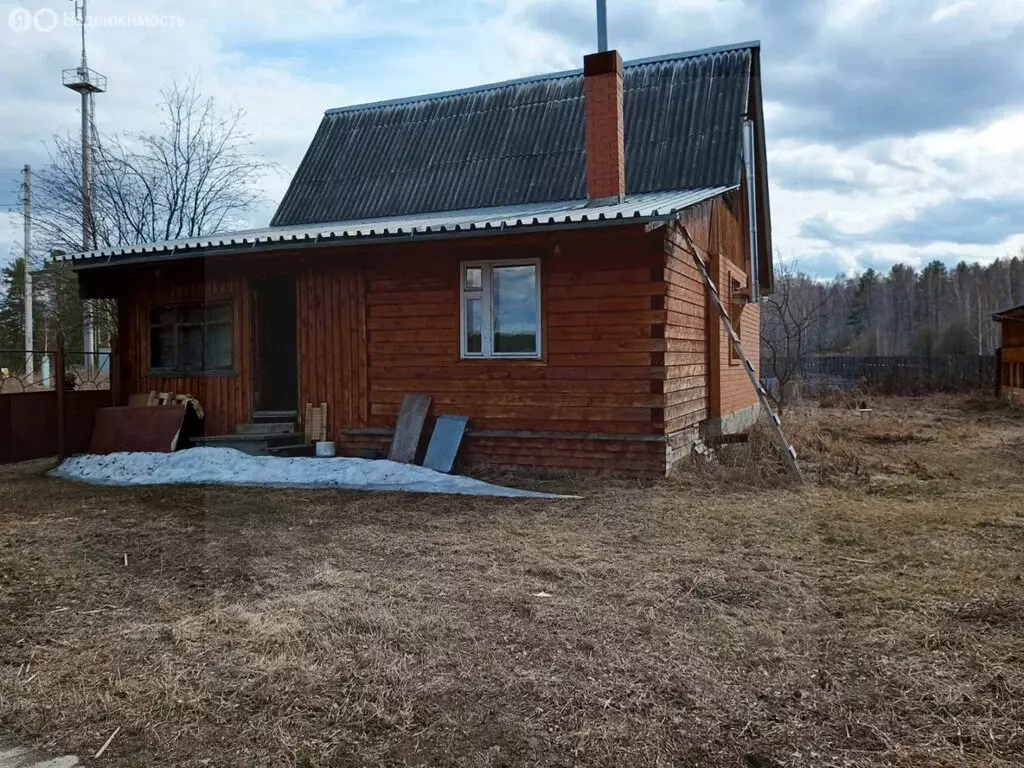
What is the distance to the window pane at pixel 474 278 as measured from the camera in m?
9.96

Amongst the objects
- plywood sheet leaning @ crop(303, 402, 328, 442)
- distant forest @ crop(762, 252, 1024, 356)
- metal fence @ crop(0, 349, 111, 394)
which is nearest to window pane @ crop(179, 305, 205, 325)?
metal fence @ crop(0, 349, 111, 394)

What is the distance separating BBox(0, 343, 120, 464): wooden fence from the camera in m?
10.8

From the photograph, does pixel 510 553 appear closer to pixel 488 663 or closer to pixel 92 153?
pixel 488 663

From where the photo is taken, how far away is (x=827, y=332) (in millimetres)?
64688

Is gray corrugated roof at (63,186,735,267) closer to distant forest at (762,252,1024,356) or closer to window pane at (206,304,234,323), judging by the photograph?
window pane at (206,304,234,323)

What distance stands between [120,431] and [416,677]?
928 centimetres

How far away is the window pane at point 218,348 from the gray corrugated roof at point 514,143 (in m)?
4.05

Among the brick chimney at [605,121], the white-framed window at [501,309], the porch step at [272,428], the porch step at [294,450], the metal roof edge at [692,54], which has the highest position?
A: the metal roof edge at [692,54]

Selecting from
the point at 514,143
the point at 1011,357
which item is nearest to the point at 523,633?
the point at 514,143

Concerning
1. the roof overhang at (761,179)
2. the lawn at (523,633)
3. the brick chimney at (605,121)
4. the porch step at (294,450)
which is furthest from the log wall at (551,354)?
the roof overhang at (761,179)

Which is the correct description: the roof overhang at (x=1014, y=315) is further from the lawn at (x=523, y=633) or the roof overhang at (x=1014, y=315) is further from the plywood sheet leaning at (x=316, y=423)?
the plywood sheet leaning at (x=316, y=423)

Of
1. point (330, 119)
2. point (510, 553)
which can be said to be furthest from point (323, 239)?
point (330, 119)

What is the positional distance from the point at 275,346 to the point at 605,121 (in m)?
6.30

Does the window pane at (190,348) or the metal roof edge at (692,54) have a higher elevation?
the metal roof edge at (692,54)
